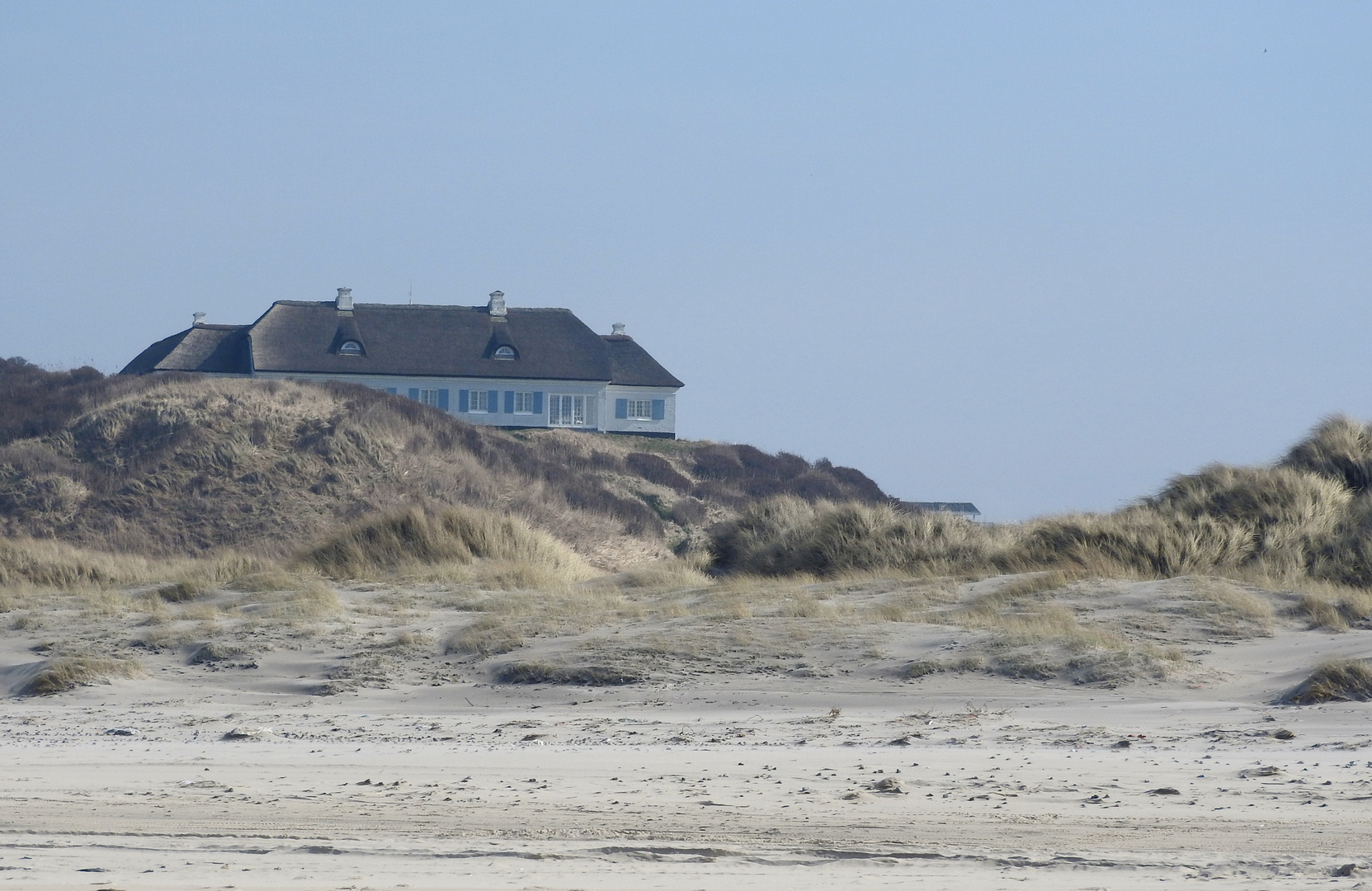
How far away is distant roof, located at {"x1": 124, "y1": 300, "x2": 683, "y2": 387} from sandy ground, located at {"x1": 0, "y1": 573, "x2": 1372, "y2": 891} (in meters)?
46.2

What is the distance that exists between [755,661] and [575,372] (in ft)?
156

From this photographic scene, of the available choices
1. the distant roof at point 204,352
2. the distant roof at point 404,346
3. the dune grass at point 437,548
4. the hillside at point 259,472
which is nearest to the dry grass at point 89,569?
the dune grass at point 437,548

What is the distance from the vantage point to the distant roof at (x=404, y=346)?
54.8m

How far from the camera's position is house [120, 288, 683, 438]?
5488 centimetres

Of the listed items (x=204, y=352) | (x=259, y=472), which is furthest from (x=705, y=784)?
(x=204, y=352)

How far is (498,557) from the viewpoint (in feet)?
55.8

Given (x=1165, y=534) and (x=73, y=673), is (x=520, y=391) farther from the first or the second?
(x=73, y=673)

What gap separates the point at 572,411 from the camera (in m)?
57.3

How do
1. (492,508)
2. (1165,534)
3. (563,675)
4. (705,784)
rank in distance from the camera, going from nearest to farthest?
(705,784)
(563,675)
(1165,534)
(492,508)

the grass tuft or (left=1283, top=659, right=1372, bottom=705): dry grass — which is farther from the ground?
(left=1283, top=659, right=1372, bottom=705): dry grass

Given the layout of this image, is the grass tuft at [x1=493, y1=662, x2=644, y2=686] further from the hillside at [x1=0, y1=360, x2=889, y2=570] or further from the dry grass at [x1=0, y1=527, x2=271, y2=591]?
the hillside at [x1=0, y1=360, x2=889, y2=570]

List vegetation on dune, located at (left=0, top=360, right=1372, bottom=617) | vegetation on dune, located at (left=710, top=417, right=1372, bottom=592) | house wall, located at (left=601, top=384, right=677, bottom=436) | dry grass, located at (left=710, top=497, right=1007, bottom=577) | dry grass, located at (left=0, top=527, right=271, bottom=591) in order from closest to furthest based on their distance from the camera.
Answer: vegetation on dune, located at (left=710, top=417, right=1372, bottom=592)
vegetation on dune, located at (left=0, top=360, right=1372, bottom=617)
dry grass, located at (left=0, top=527, right=271, bottom=591)
dry grass, located at (left=710, top=497, right=1007, bottom=577)
house wall, located at (left=601, top=384, right=677, bottom=436)

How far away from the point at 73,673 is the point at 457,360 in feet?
153

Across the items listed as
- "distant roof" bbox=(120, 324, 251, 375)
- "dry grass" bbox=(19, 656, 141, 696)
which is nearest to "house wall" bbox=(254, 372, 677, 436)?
"distant roof" bbox=(120, 324, 251, 375)
